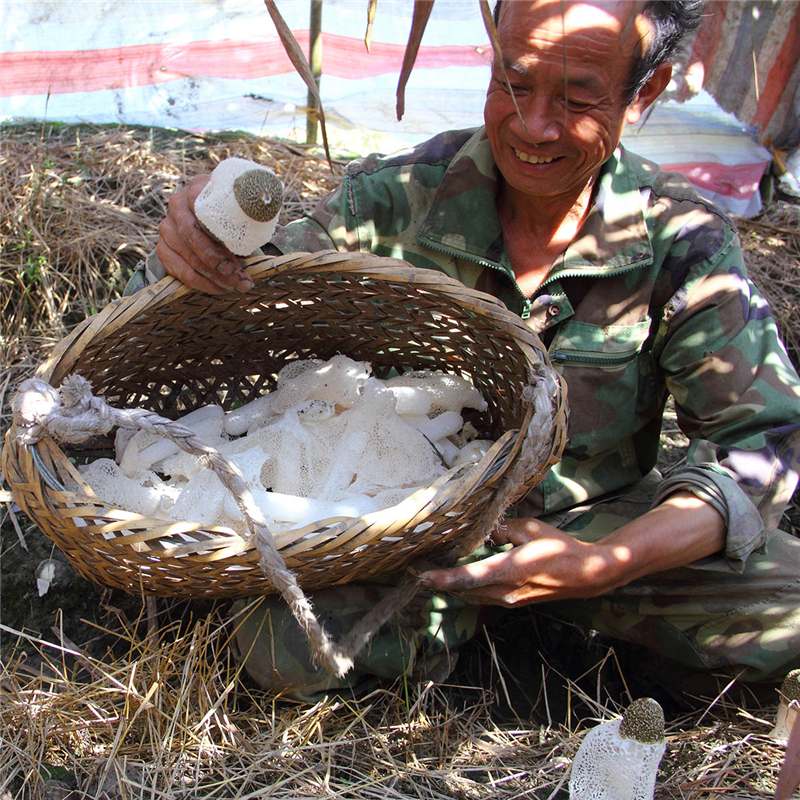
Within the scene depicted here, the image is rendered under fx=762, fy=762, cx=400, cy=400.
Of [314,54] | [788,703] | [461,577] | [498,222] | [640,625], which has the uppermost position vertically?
[314,54]

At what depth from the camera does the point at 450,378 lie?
1772mm

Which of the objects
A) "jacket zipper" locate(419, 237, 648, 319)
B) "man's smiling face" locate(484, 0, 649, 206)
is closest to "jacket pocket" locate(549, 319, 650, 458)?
"jacket zipper" locate(419, 237, 648, 319)

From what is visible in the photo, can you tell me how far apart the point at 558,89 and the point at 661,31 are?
0.86 ft

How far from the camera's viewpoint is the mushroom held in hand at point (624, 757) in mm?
1033

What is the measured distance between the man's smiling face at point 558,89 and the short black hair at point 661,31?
0.09ft

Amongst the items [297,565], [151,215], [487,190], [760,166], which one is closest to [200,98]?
[151,215]

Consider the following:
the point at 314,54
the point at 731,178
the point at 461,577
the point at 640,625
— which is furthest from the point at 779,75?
the point at 461,577

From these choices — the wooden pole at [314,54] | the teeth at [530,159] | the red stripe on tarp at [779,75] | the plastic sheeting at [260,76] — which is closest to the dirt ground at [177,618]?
the teeth at [530,159]

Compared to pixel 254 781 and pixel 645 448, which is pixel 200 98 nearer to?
pixel 645 448

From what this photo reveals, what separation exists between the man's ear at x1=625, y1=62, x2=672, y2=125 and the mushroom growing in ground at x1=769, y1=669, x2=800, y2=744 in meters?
1.16

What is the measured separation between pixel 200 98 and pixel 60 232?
1.22m

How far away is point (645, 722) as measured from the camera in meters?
1.03

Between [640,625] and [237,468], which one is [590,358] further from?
[237,468]

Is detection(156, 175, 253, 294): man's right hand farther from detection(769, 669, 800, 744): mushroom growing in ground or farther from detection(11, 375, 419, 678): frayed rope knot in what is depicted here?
detection(769, 669, 800, 744): mushroom growing in ground
